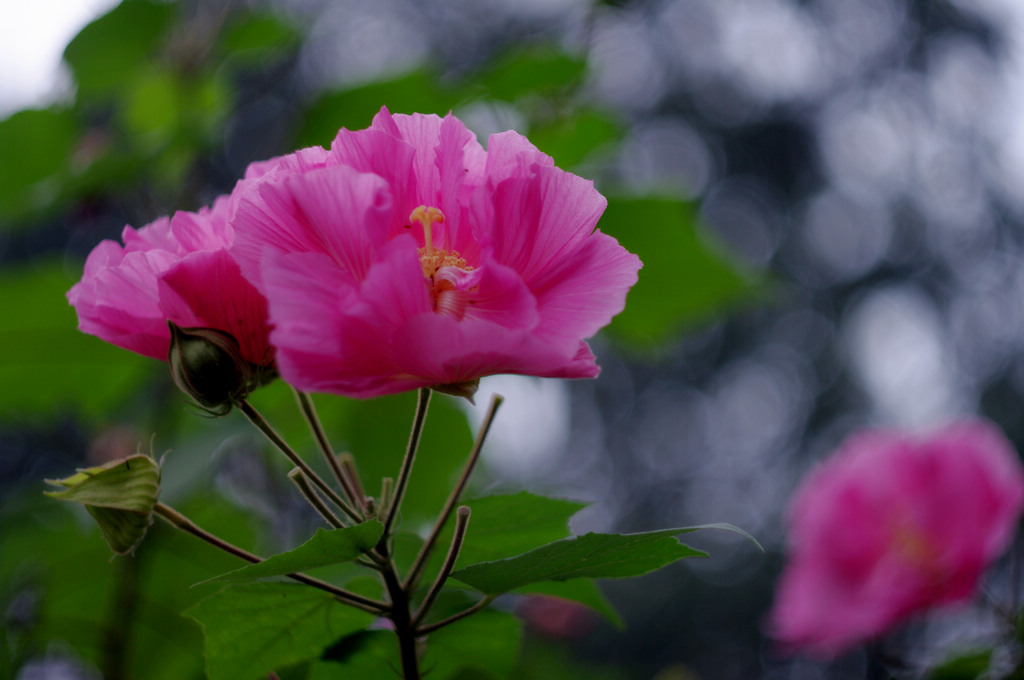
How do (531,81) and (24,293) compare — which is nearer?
(24,293)

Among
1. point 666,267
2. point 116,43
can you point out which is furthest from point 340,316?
point 116,43

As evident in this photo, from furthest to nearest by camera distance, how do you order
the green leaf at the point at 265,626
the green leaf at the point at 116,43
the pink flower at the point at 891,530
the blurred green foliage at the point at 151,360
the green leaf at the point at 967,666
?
1. the green leaf at the point at 116,43
2. the pink flower at the point at 891,530
3. the blurred green foliage at the point at 151,360
4. the green leaf at the point at 967,666
5. the green leaf at the point at 265,626

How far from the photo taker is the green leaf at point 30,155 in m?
1.58

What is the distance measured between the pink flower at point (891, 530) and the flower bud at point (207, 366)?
1.13 meters

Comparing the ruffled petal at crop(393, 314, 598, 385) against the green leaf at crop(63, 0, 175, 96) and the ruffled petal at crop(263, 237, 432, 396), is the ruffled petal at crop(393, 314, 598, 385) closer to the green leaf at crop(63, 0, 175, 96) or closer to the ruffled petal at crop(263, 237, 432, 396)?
the ruffled petal at crop(263, 237, 432, 396)

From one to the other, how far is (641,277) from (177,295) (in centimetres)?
98

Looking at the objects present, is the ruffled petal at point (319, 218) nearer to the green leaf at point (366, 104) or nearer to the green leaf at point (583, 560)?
the green leaf at point (583, 560)

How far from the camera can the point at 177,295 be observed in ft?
1.83

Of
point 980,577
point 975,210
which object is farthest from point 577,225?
point 975,210

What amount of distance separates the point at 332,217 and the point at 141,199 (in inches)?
48.5

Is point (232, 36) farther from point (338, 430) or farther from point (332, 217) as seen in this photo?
point (332, 217)

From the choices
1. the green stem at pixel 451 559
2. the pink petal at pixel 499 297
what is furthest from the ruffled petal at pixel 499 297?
the green stem at pixel 451 559

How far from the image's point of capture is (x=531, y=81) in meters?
1.48

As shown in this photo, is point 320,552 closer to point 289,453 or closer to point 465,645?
point 289,453
